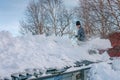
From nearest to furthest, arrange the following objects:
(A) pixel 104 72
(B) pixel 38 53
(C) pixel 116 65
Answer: (B) pixel 38 53, (A) pixel 104 72, (C) pixel 116 65

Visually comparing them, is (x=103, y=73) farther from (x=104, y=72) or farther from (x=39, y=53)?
(x=39, y=53)

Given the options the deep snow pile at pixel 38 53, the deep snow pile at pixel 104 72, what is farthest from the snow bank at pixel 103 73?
the deep snow pile at pixel 38 53

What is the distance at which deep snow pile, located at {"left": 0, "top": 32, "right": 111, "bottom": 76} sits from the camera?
17.7 ft

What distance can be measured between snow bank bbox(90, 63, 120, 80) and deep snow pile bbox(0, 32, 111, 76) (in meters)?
0.20

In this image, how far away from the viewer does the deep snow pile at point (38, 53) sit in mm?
5398

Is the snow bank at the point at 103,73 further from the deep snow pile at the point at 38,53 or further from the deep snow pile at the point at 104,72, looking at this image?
the deep snow pile at the point at 38,53

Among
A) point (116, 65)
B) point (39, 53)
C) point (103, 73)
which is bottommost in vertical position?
point (103, 73)

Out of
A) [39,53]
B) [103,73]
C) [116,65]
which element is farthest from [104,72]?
[39,53]

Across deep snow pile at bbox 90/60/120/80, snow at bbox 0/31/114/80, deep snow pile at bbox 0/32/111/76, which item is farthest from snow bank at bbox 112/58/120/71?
deep snow pile at bbox 0/32/111/76

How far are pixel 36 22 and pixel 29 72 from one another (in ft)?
124

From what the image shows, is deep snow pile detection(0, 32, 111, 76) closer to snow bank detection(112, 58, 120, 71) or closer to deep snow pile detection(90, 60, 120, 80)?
deep snow pile detection(90, 60, 120, 80)

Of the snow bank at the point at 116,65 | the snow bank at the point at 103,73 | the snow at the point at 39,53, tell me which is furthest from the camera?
the snow bank at the point at 116,65

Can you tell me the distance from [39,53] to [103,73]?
230cm

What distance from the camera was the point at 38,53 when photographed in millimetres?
6086
